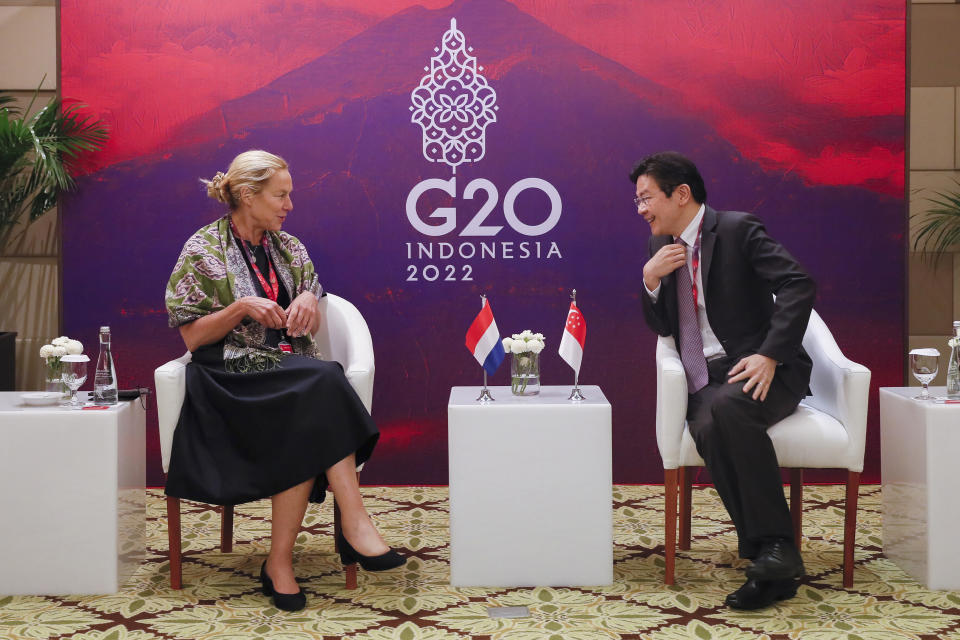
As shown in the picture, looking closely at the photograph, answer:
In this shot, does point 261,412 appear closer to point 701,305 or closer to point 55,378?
point 55,378

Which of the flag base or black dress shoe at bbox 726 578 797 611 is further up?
the flag base

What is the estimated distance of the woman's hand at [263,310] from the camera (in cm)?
324

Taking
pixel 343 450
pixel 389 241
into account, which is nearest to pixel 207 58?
pixel 389 241

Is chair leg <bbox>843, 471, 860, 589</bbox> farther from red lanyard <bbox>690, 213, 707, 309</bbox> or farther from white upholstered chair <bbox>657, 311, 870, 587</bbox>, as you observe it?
red lanyard <bbox>690, 213, 707, 309</bbox>

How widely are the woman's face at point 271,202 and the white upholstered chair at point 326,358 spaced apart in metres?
0.46

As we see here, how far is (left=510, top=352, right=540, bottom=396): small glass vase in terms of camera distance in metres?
3.41

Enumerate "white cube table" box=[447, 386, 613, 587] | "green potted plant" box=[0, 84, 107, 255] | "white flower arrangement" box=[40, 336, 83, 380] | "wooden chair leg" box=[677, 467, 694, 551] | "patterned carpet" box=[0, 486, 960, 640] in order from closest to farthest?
"patterned carpet" box=[0, 486, 960, 640] < "white cube table" box=[447, 386, 613, 587] < "white flower arrangement" box=[40, 336, 83, 380] < "wooden chair leg" box=[677, 467, 694, 551] < "green potted plant" box=[0, 84, 107, 255]

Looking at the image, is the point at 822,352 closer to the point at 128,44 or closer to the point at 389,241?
the point at 389,241

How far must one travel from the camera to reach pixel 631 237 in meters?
4.60

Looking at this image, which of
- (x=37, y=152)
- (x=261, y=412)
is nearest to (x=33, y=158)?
(x=37, y=152)

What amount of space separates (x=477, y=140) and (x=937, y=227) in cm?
225

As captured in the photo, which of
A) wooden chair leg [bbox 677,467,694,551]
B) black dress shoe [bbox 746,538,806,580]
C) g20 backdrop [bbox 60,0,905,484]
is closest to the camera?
black dress shoe [bbox 746,538,806,580]

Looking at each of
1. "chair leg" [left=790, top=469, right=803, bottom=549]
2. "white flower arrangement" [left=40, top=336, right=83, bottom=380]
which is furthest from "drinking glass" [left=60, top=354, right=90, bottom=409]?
"chair leg" [left=790, top=469, right=803, bottom=549]

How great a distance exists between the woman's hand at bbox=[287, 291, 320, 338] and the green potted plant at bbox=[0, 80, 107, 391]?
1568 millimetres
